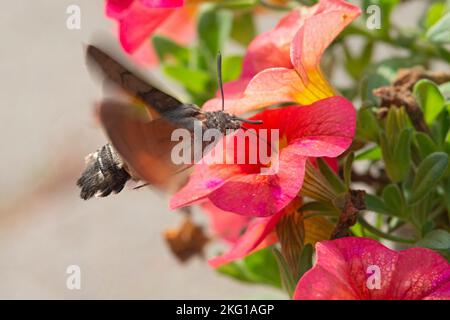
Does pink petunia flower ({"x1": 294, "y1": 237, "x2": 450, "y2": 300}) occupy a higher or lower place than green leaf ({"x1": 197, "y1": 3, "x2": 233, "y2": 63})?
lower

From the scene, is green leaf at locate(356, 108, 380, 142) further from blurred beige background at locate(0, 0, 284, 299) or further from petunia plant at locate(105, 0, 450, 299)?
blurred beige background at locate(0, 0, 284, 299)

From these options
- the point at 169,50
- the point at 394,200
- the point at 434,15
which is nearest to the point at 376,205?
the point at 394,200

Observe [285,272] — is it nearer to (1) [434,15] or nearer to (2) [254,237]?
(2) [254,237]

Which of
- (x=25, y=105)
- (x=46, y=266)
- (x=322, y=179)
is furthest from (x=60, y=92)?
(x=322, y=179)

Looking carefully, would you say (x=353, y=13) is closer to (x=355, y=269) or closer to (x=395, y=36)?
(x=355, y=269)

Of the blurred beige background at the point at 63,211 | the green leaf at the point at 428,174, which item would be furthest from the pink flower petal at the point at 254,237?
the blurred beige background at the point at 63,211

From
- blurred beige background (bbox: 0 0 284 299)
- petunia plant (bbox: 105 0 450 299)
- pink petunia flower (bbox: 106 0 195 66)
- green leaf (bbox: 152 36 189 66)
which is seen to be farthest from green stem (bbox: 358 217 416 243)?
blurred beige background (bbox: 0 0 284 299)

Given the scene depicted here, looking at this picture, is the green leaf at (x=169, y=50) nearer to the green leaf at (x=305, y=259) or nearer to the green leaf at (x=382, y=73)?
the green leaf at (x=382, y=73)
